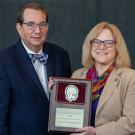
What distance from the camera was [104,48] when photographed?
297 cm

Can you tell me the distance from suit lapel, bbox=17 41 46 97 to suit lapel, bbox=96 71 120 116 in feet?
1.18

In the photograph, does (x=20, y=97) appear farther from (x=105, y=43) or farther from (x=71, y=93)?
(x=105, y=43)

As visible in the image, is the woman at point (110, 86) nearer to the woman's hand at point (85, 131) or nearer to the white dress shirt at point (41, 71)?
the woman's hand at point (85, 131)

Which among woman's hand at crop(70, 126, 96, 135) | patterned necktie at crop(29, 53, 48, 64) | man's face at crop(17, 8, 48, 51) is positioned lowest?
woman's hand at crop(70, 126, 96, 135)

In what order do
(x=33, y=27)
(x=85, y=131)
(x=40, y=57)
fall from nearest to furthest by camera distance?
(x=85, y=131), (x=33, y=27), (x=40, y=57)

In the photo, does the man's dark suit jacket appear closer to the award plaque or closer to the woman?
the award plaque

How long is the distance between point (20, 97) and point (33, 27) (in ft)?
1.44

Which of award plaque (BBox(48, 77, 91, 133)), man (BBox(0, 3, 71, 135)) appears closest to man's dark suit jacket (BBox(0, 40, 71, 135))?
man (BBox(0, 3, 71, 135))

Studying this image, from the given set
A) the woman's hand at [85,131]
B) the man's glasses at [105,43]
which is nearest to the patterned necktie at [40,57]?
the man's glasses at [105,43]

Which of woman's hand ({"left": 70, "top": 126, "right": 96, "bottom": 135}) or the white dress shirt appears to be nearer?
woman's hand ({"left": 70, "top": 126, "right": 96, "bottom": 135})

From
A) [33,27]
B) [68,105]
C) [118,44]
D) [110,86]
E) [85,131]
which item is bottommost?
[85,131]

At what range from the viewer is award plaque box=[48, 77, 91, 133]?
2.88 m

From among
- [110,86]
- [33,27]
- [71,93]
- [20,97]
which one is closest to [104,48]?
[110,86]

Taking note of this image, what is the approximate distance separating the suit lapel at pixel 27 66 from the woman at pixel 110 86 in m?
0.34
